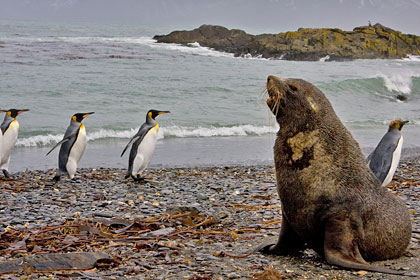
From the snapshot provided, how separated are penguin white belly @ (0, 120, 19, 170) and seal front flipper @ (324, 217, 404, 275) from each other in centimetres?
759

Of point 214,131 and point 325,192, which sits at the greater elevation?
point 325,192

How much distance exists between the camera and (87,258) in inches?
161

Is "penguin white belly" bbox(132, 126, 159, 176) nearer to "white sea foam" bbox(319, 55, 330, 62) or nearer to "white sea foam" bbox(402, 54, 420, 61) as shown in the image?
"white sea foam" bbox(319, 55, 330, 62)

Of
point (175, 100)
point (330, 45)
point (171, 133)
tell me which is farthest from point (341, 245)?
point (330, 45)

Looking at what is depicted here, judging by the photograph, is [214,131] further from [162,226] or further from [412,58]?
[412,58]

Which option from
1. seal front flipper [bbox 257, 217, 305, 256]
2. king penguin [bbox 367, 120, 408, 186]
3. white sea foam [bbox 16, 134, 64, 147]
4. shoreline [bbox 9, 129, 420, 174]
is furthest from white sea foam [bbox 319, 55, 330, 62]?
seal front flipper [bbox 257, 217, 305, 256]

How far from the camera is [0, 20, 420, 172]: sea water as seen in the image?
13.9 metres

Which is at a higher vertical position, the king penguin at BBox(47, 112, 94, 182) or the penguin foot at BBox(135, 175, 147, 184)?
the king penguin at BBox(47, 112, 94, 182)

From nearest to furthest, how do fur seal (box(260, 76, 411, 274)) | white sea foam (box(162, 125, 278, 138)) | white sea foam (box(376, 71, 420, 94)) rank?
fur seal (box(260, 76, 411, 274))
white sea foam (box(162, 125, 278, 138))
white sea foam (box(376, 71, 420, 94))

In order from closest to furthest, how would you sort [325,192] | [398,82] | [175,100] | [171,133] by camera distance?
[325,192] → [171,133] → [175,100] → [398,82]

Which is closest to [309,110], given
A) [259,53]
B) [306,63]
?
[306,63]

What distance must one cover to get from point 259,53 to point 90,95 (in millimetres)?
28411

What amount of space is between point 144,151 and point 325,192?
20.8 feet

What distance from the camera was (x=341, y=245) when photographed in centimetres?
407
